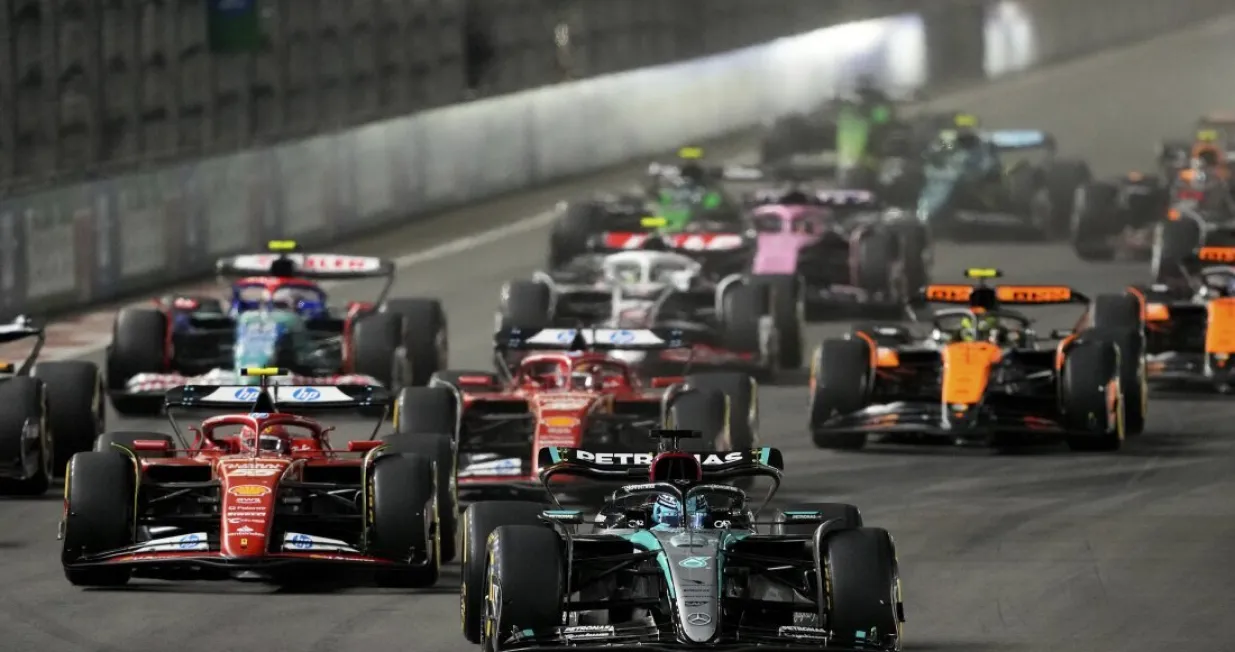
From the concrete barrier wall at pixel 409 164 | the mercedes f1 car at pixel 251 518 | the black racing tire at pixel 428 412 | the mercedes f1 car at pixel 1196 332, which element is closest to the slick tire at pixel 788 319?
the mercedes f1 car at pixel 1196 332

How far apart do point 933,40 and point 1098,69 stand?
19.1 ft

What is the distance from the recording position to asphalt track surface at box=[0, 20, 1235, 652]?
15.7 meters

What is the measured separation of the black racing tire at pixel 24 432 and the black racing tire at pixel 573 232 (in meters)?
13.0

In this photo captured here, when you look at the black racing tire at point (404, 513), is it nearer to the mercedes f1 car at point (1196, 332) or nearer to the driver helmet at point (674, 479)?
the driver helmet at point (674, 479)

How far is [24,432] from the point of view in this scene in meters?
20.1

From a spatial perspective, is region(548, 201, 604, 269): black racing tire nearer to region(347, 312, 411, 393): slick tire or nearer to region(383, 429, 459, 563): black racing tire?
region(347, 312, 411, 393): slick tire

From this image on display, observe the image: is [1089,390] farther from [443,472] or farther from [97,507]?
[97,507]

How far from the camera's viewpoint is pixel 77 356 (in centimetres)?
2820

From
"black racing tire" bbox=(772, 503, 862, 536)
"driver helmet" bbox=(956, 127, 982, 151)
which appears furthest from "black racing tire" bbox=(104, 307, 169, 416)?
"driver helmet" bbox=(956, 127, 982, 151)

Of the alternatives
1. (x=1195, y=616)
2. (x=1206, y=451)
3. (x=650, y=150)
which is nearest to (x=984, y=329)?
(x=1206, y=451)

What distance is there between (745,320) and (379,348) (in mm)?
3718

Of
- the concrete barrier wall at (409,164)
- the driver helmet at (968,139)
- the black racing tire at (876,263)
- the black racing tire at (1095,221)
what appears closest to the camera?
the black racing tire at (876,263)

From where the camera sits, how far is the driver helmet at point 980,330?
23078 mm

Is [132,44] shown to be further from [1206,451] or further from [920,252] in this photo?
[1206,451]
